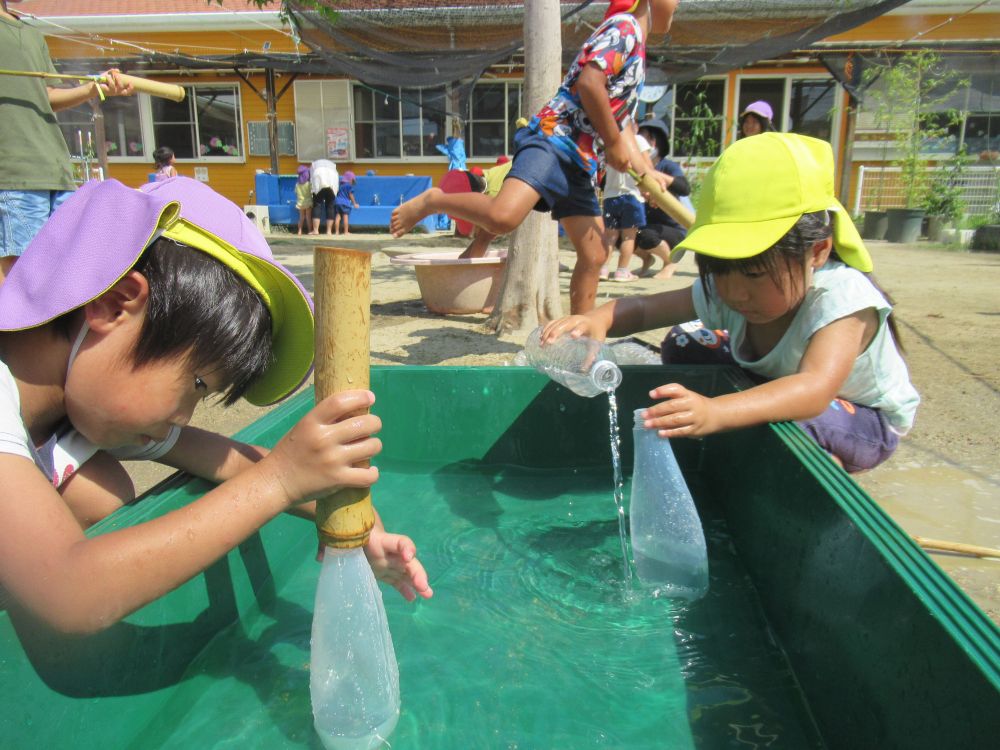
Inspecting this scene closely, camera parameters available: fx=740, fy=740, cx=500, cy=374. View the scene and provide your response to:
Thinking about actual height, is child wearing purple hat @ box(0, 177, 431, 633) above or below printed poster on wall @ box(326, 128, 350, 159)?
below

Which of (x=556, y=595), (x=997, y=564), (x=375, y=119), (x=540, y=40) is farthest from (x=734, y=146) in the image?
(x=375, y=119)

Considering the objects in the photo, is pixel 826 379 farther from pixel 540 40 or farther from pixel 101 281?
pixel 540 40

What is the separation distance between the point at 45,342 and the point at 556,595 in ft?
3.64

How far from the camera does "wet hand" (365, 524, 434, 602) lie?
4.17ft

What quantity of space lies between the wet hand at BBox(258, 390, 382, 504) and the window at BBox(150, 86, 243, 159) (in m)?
15.6

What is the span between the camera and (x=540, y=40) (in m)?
3.93

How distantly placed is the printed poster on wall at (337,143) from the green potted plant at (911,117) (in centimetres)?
936

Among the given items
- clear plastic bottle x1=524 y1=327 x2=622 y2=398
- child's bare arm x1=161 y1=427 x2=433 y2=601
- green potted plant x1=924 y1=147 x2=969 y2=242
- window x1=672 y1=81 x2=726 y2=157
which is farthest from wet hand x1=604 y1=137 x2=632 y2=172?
window x1=672 y1=81 x2=726 y2=157

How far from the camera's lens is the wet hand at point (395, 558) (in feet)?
4.17

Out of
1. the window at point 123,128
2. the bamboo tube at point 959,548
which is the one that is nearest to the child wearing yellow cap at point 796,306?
the bamboo tube at point 959,548

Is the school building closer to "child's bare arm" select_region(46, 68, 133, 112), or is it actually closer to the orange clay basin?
the orange clay basin

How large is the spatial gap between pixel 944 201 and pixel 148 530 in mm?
12646

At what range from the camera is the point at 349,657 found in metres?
1.15

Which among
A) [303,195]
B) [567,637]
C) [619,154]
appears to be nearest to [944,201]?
[619,154]
